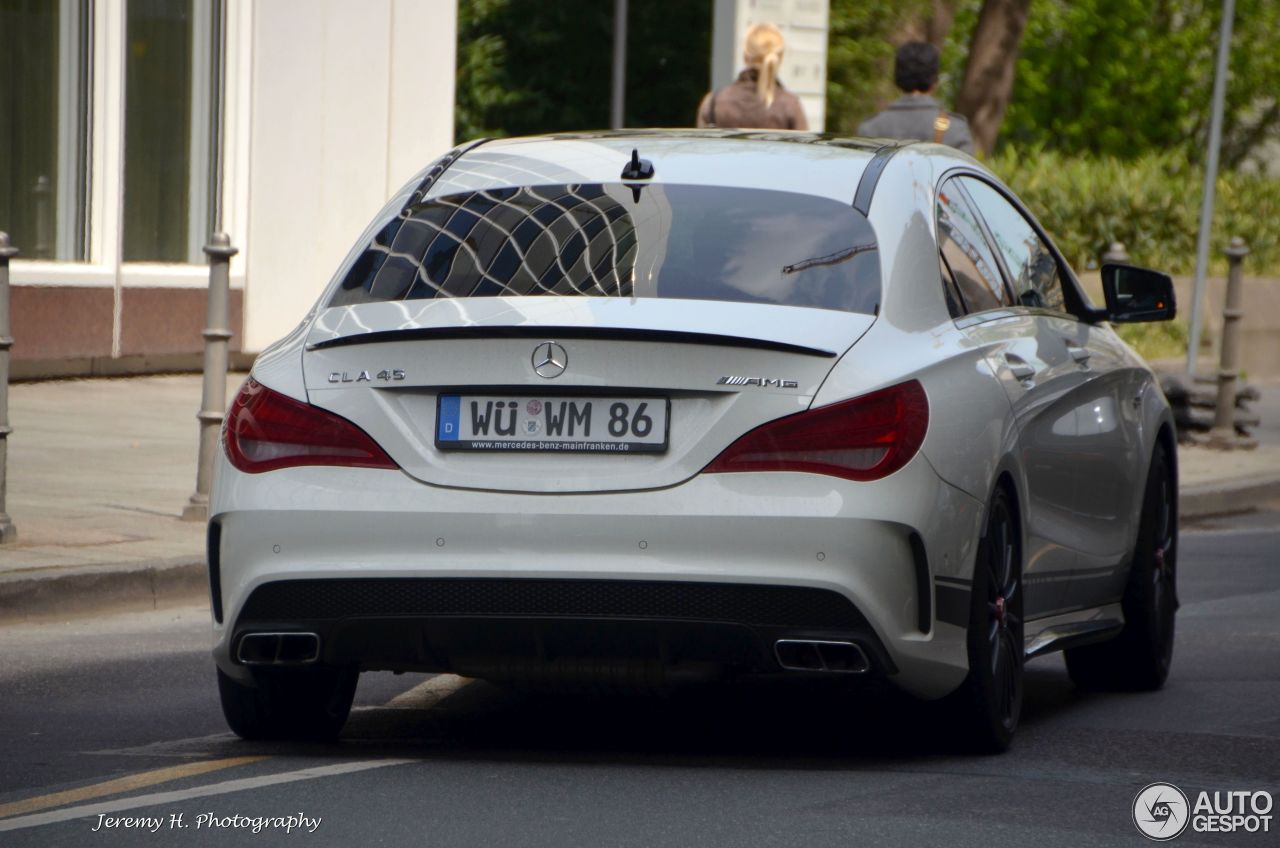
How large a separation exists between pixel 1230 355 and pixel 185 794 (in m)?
12.0

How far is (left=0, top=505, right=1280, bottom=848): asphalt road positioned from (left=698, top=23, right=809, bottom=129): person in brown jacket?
6.19 m

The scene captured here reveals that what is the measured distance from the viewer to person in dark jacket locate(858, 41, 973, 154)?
41.6ft

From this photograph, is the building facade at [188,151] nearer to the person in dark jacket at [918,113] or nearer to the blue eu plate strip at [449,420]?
the person in dark jacket at [918,113]

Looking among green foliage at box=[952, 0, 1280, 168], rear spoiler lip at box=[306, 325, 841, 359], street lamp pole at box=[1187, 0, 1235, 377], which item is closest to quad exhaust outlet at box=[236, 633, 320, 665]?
rear spoiler lip at box=[306, 325, 841, 359]

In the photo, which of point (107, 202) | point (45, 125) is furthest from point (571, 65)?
point (45, 125)

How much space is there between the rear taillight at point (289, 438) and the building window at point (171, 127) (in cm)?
1124

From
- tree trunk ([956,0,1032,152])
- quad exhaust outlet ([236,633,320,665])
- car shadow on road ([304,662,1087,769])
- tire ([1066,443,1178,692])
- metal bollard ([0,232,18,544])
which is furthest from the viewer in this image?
tree trunk ([956,0,1032,152])

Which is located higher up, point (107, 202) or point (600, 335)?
point (600, 335)

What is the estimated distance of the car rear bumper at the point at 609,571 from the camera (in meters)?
5.27

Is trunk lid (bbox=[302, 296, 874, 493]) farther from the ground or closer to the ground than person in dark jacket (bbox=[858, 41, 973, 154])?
closer to the ground

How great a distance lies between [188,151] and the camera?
1709 cm

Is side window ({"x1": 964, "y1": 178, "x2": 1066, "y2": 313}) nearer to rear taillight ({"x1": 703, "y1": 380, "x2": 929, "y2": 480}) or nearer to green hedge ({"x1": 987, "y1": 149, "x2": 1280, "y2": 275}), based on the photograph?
rear taillight ({"x1": 703, "y1": 380, "x2": 929, "y2": 480})

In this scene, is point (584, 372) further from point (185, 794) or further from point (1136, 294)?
point (1136, 294)

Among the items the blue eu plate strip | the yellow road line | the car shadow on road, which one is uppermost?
the blue eu plate strip
